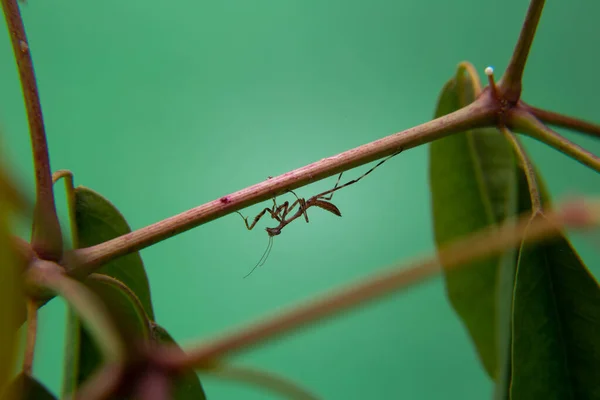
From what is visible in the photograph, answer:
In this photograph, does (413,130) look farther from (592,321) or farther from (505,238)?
(505,238)

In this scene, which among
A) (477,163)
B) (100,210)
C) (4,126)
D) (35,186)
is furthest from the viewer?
(477,163)

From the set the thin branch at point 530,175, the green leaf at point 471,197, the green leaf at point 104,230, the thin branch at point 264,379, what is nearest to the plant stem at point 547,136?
the thin branch at point 530,175

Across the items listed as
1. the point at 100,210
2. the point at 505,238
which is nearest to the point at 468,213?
the point at 100,210

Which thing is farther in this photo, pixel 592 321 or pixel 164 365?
pixel 592 321

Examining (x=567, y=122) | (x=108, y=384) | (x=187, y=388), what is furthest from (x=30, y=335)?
(x=567, y=122)

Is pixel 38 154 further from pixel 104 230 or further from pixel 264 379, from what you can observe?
pixel 264 379

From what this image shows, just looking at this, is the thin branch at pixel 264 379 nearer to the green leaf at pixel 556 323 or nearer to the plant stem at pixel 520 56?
the green leaf at pixel 556 323

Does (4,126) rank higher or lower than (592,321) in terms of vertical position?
higher
